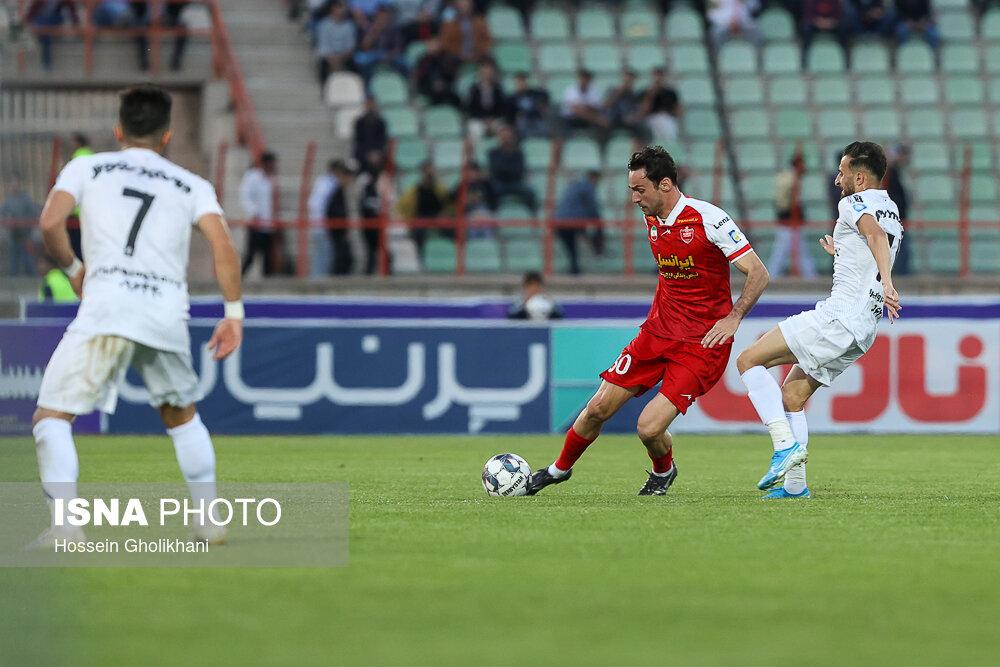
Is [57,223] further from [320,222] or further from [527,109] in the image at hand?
[527,109]

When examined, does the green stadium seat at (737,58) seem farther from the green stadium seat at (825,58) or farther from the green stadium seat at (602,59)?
the green stadium seat at (602,59)

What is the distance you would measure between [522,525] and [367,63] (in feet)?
51.5

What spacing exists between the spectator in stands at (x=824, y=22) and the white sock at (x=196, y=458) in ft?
62.3

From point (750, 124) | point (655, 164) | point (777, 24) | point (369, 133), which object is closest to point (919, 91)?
point (777, 24)

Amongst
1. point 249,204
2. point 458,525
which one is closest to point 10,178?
point 249,204

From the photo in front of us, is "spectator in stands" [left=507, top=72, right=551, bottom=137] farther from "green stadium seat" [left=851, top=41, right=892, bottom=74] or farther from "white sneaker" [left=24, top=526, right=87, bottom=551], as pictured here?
"white sneaker" [left=24, top=526, right=87, bottom=551]

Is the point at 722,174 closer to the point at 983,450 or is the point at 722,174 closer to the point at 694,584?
the point at 983,450

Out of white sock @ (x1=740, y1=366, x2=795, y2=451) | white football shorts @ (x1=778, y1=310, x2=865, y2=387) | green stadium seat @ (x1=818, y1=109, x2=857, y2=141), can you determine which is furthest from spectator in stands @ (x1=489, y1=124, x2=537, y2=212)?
white sock @ (x1=740, y1=366, x2=795, y2=451)

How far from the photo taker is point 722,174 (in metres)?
21.2

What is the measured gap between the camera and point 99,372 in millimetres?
6004

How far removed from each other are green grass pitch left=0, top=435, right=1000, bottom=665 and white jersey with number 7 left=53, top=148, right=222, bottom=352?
0.97 meters

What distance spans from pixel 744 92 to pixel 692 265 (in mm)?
14908

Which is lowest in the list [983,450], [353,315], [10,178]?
[983,450]

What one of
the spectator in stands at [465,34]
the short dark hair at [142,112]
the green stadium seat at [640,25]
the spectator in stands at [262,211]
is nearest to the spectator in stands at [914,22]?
the green stadium seat at [640,25]
